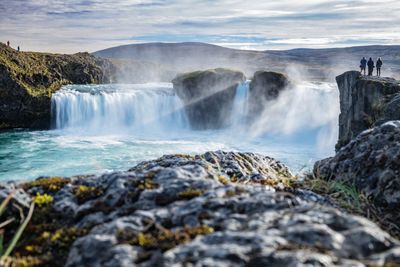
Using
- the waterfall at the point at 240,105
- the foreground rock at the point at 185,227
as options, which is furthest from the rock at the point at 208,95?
the foreground rock at the point at 185,227

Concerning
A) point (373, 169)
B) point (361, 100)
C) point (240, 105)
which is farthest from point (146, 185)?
point (240, 105)

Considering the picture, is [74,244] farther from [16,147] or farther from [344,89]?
[16,147]

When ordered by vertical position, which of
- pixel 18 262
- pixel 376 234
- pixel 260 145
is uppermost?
pixel 376 234

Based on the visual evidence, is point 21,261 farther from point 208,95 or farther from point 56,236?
point 208,95

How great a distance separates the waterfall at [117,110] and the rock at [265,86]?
37.4 ft

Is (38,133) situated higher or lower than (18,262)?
lower

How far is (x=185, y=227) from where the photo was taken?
14.6 ft

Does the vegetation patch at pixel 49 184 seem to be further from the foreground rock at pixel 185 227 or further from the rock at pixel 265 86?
the rock at pixel 265 86

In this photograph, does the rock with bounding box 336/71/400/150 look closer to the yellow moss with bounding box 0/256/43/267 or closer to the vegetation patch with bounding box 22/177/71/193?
the vegetation patch with bounding box 22/177/71/193

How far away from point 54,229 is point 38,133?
5702 cm

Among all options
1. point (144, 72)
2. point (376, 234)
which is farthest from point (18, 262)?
point (144, 72)

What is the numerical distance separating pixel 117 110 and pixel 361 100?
37505mm

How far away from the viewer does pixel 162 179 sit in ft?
18.7

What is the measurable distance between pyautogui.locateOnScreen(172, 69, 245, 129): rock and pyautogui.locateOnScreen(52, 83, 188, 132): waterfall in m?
1.83
